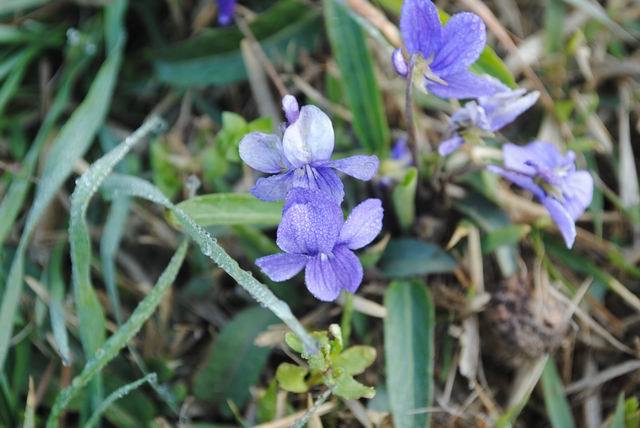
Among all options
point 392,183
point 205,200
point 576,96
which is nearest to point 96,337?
point 205,200

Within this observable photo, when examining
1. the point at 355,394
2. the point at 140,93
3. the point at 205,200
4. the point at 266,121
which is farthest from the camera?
the point at 140,93

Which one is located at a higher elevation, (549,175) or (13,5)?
(13,5)

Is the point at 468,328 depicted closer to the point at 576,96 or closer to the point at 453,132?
the point at 453,132

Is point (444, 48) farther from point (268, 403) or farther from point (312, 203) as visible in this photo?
point (268, 403)

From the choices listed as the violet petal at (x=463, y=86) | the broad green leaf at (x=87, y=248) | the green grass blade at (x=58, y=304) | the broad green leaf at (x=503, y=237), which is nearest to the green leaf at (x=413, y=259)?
the broad green leaf at (x=503, y=237)

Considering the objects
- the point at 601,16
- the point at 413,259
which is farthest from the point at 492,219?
the point at 601,16
